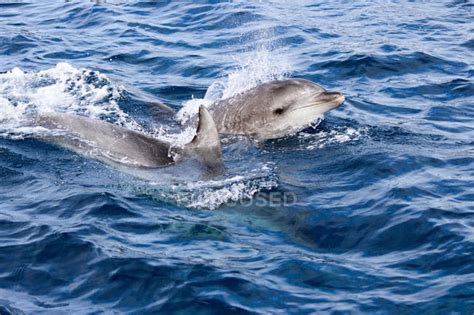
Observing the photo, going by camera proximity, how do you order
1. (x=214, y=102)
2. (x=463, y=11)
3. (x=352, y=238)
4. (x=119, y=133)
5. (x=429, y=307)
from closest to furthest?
(x=429, y=307) → (x=352, y=238) → (x=119, y=133) → (x=214, y=102) → (x=463, y=11)

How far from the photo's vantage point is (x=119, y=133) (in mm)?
13852

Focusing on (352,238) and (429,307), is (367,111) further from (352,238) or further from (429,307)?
(429,307)

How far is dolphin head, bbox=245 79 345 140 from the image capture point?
14922mm

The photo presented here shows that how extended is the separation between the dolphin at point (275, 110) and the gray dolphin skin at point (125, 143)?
1.96 m

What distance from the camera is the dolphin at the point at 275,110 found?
14.9 metres

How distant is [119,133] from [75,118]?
101 centimetres

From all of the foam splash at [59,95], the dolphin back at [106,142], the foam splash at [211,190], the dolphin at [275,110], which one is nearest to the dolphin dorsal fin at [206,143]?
the dolphin back at [106,142]

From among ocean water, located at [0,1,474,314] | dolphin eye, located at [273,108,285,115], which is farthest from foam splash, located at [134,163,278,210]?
dolphin eye, located at [273,108,285,115]

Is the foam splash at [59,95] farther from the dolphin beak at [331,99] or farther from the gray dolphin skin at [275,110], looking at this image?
the dolphin beak at [331,99]

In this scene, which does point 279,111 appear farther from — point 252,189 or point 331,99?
point 252,189

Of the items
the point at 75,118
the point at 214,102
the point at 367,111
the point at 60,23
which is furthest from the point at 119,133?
the point at 60,23

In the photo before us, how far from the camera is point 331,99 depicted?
47.9ft

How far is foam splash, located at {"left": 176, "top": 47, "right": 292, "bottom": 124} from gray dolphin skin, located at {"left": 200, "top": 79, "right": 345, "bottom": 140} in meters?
0.73

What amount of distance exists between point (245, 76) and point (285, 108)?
3.46 m
